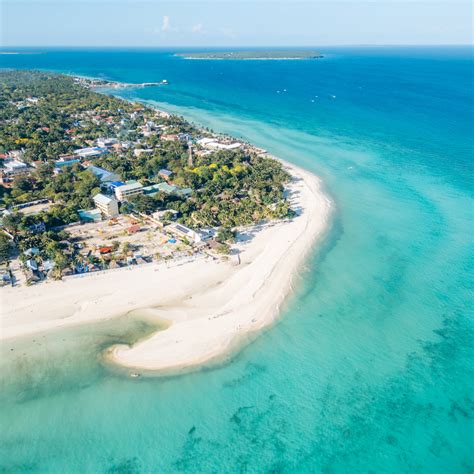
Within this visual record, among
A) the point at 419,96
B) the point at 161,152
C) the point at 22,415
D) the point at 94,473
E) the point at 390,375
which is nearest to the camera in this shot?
the point at 94,473

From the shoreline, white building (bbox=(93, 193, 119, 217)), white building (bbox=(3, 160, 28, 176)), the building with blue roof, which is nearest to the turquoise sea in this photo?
the shoreline

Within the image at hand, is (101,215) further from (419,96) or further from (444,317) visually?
(419,96)

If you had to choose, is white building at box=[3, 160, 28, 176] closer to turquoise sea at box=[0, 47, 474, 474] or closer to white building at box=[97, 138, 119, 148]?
white building at box=[97, 138, 119, 148]

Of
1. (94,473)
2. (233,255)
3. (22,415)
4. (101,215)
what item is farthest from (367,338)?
(101,215)

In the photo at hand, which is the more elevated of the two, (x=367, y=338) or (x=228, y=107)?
(x=228, y=107)

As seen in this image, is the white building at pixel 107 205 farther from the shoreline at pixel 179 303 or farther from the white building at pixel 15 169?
the white building at pixel 15 169

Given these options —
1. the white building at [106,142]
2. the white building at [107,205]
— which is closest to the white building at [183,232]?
Answer: the white building at [107,205]
